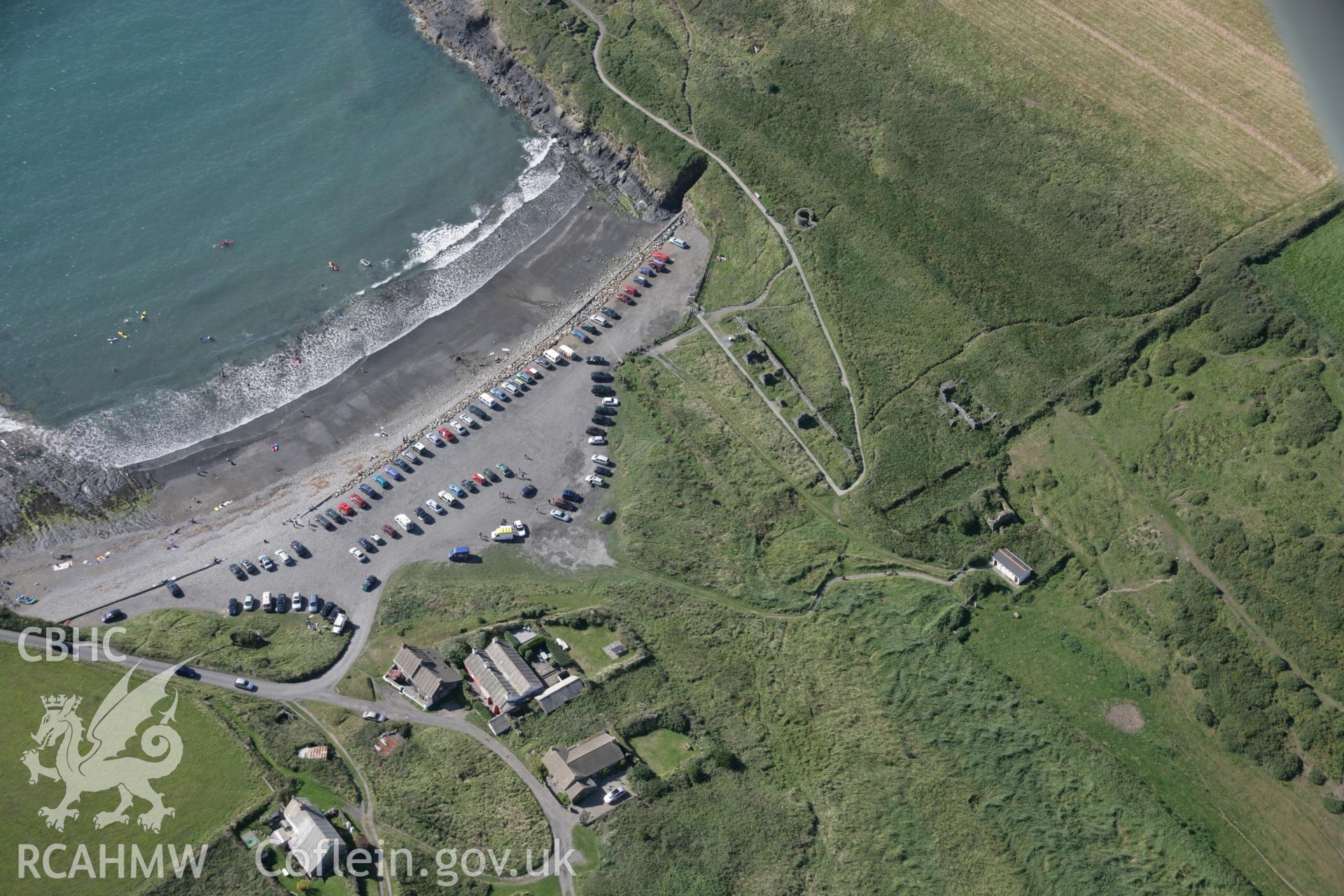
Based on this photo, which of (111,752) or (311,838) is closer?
(311,838)

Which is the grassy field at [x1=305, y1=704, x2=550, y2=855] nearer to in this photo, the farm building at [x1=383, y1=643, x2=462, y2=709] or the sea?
the farm building at [x1=383, y1=643, x2=462, y2=709]

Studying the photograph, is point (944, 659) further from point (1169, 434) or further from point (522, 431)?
point (522, 431)

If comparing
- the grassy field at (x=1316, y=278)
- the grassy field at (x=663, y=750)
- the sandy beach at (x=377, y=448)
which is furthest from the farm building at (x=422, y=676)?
the grassy field at (x=1316, y=278)

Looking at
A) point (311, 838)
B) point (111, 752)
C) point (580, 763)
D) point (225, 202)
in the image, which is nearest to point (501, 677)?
point (580, 763)

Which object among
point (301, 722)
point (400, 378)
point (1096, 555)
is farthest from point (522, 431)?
point (1096, 555)

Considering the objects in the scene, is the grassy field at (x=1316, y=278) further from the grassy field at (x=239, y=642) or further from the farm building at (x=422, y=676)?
the grassy field at (x=239, y=642)

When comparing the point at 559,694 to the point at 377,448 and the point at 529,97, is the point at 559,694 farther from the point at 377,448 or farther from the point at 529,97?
the point at 529,97

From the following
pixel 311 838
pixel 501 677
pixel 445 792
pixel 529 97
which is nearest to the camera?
pixel 311 838
